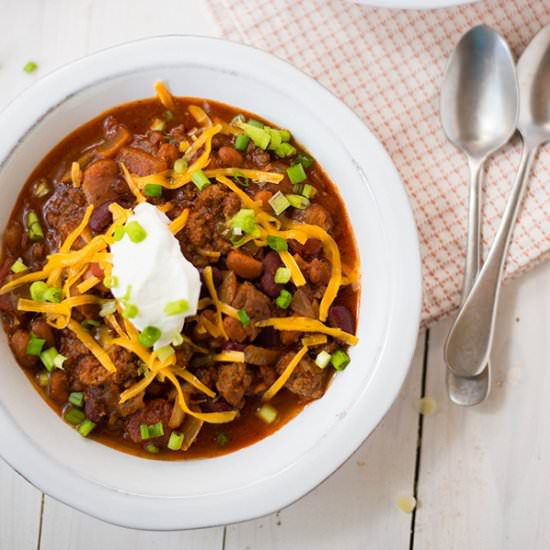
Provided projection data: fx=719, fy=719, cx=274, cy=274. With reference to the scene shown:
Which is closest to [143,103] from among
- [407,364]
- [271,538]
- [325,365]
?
[325,365]

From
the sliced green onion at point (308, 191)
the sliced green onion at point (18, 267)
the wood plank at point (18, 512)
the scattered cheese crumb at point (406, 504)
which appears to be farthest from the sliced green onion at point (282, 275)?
the wood plank at point (18, 512)

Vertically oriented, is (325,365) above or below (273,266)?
below

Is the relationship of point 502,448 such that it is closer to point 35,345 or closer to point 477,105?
point 477,105

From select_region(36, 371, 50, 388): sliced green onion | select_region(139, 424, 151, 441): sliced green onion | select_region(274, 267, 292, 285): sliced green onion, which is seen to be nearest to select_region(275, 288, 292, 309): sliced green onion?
select_region(274, 267, 292, 285): sliced green onion

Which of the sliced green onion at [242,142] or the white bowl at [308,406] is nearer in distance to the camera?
the white bowl at [308,406]

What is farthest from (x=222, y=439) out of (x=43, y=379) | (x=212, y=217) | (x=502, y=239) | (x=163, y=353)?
(x=502, y=239)

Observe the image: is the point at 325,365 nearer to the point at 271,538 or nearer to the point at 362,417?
the point at 362,417

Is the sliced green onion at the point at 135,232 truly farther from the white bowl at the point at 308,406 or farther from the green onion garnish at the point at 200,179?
the white bowl at the point at 308,406
